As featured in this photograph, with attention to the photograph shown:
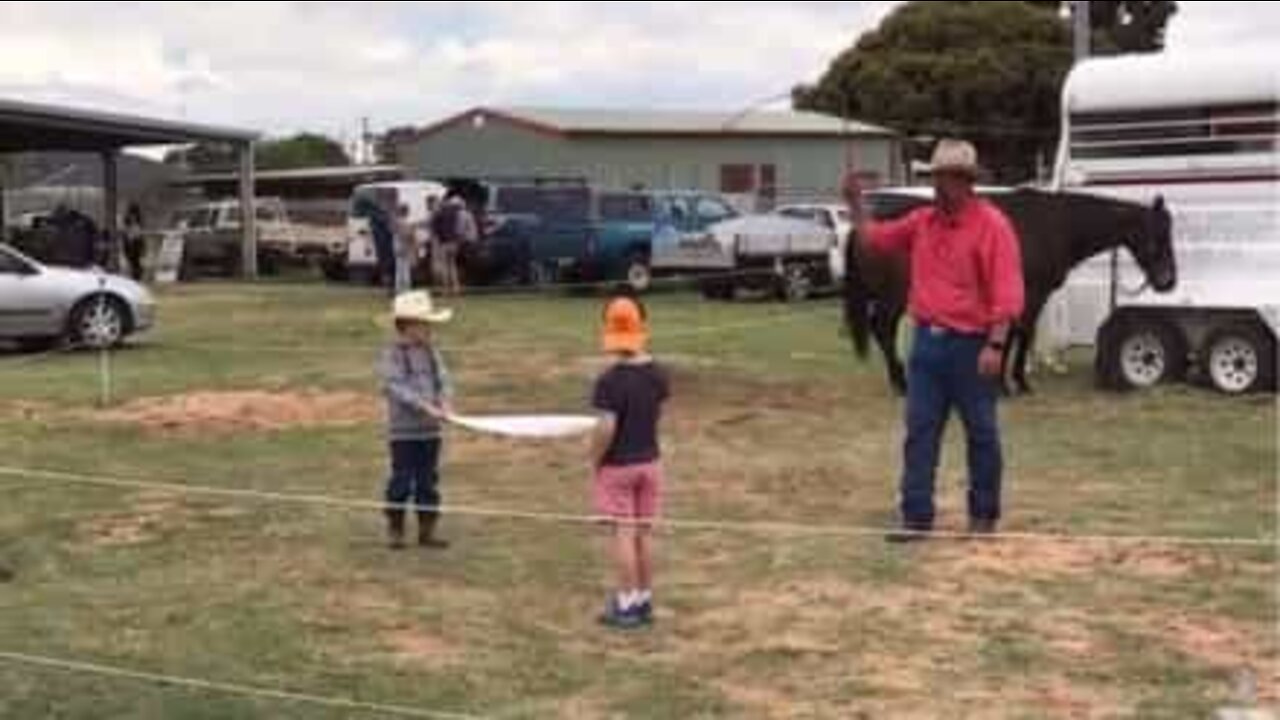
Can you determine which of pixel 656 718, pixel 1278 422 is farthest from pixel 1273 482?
pixel 656 718

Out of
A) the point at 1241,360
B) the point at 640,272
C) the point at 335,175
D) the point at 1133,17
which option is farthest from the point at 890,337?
the point at 1133,17

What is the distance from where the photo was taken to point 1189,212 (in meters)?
17.5

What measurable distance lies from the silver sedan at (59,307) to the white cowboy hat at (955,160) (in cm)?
1406

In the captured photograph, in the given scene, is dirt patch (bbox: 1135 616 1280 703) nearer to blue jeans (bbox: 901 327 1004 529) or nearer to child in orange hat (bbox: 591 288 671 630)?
blue jeans (bbox: 901 327 1004 529)

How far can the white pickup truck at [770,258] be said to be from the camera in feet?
101

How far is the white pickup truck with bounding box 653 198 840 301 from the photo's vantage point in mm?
30859

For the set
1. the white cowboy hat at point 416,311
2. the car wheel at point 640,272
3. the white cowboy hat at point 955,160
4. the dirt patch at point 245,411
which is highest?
the white cowboy hat at point 955,160

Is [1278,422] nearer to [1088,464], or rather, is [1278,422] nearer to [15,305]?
[1088,464]

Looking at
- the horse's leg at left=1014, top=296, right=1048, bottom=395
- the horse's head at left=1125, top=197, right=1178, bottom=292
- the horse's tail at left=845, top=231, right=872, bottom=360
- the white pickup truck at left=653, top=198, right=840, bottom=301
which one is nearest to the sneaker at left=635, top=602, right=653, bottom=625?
the horse's leg at left=1014, top=296, right=1048, bottom=395

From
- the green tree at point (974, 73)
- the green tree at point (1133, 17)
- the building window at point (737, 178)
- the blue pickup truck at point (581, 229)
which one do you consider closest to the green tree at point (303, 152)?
the green tree at point (974, 73)

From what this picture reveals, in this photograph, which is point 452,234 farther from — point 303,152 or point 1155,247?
point 303,152

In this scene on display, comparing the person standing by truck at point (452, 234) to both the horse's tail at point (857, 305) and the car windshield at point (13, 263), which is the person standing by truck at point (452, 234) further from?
the horse's tail at point (857, 305)

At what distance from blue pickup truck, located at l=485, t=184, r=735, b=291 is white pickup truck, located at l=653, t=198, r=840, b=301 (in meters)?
1.72

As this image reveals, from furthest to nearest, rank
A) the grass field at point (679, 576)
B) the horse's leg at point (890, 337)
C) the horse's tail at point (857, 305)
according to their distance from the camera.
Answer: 1. the horse's tail at point (857, 305)
2. the horse's leg at point (890, 337)
3. the grass field at point (679, 576)
